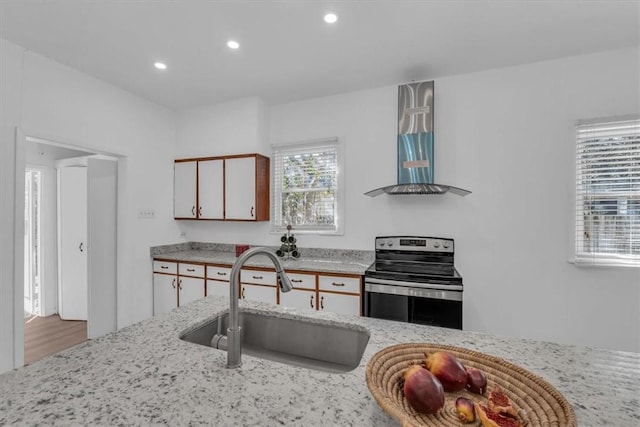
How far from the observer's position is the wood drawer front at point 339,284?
8.45 feet

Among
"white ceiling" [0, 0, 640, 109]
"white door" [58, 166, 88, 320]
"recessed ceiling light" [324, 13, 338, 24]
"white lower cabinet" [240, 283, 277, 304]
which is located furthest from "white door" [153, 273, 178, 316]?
"recessed ceiling light" [324, 13, 338, 24]

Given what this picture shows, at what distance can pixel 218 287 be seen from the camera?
312 cm

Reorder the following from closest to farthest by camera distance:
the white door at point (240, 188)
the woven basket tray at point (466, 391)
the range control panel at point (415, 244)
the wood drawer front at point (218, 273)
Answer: the woven basket tray at point (466, 391)
the range control panel at point (415, 244)
the wood drawer front at point (218, 273)
the white door at point (240, 188)

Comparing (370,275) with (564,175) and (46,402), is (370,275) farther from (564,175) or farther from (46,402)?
(46,402)

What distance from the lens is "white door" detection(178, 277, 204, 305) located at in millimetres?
3221

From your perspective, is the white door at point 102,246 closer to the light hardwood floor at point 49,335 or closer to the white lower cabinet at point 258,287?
the light hardwood floor at point 49,335

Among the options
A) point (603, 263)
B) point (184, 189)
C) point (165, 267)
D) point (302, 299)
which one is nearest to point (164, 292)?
point (165, 267)

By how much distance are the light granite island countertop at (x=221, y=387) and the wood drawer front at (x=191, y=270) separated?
2195 mm

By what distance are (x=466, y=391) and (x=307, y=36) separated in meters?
2.34

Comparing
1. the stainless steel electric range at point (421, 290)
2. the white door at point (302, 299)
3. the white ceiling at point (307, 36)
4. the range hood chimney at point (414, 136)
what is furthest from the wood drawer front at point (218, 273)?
the white ceiling at point (307, 36)

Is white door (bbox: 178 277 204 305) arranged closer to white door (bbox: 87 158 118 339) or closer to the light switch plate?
white door (bbox: 87 158 118 339)

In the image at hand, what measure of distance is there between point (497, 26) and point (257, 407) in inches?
105

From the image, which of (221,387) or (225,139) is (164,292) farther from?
(221,387)

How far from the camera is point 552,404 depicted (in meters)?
0.62
